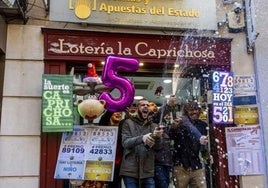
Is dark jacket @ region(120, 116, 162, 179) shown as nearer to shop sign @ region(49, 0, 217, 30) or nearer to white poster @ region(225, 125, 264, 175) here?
white poster @ region(225, 125, 264, 175)

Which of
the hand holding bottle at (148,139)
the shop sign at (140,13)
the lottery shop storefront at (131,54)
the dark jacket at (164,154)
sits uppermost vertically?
the shop sign at (140,13)

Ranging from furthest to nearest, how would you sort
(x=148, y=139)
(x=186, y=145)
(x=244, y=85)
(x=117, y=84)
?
(x=244, y=85)
(x=117, y=84)
(x=186, y=145)
(x=148, y=139)

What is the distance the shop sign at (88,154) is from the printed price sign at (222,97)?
1.65m

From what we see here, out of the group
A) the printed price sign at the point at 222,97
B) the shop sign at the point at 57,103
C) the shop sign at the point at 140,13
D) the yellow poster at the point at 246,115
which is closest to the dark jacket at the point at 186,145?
the printed price sign at the point at 222,97

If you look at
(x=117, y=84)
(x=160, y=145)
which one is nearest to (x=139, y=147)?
(x=160, y=145)

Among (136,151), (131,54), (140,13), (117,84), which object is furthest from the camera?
(140,13)

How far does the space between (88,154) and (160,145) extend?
1122 mm

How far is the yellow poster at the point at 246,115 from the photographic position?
23.1ft

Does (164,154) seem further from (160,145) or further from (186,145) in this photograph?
(186,145)

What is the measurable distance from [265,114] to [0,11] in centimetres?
440

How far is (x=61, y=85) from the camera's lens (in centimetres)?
653

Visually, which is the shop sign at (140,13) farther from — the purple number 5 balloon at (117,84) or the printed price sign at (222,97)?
the printed price sign at (222,97)

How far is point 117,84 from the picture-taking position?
6.43 metres

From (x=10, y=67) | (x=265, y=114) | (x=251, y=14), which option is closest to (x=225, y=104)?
(x=265, y=114)
